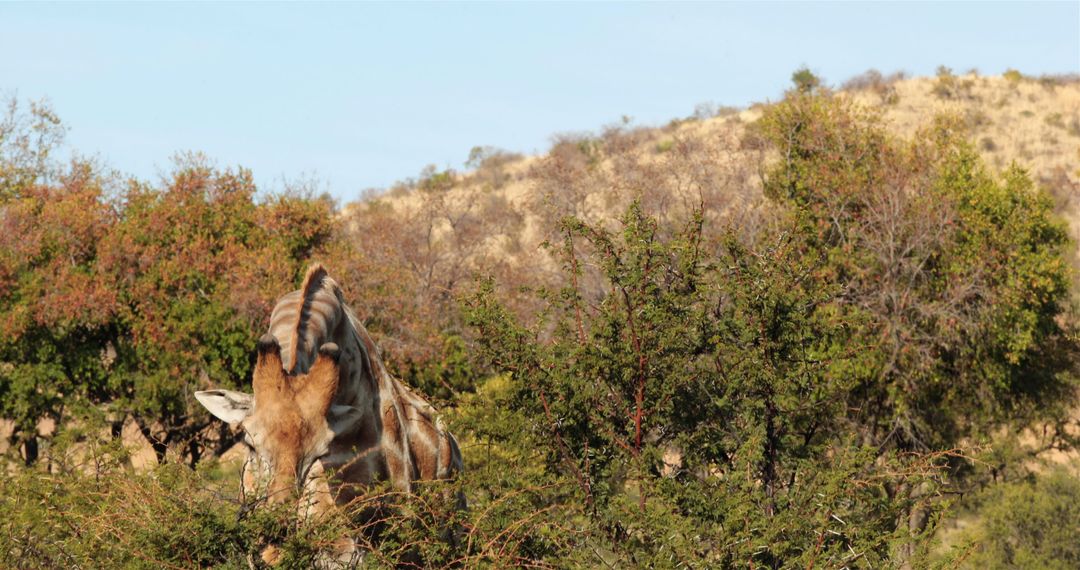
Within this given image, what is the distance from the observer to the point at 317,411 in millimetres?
8820

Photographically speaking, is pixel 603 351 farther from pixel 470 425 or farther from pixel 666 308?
pixel 470 425

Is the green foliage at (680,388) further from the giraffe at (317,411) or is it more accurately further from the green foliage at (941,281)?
the green foliage at (941,281)

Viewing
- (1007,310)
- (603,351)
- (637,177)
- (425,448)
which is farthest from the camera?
(637,177)

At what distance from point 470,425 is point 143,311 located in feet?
62.5

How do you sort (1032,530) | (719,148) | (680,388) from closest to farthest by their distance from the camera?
(680,388)
(1032,530)
(719,148)

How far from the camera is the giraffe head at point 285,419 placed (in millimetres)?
8555

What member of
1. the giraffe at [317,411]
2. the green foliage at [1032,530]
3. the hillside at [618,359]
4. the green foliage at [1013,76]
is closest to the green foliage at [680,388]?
the hillside at [618,359]

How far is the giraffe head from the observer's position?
8555mm

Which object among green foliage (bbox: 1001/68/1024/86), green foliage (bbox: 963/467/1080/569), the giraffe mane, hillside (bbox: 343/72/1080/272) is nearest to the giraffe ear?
the giraffe mane

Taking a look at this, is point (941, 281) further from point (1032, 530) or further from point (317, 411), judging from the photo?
point (317, 411)

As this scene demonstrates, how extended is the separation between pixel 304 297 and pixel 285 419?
1189 millimetres

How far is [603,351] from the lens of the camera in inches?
369

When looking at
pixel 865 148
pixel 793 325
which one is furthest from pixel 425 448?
pixel 865 148

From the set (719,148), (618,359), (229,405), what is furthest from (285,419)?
(719,148)
